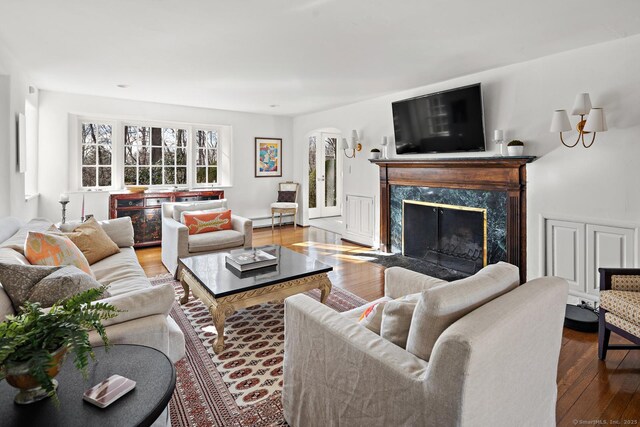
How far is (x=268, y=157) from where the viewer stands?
23.7ft

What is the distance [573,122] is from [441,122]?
4.49ft

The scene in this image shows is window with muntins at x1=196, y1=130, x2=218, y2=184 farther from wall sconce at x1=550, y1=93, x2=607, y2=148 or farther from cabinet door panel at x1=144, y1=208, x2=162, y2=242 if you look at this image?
wall sconce at x1=550, y1=93, x2=607, y2=148

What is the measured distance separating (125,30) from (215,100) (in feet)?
9.20

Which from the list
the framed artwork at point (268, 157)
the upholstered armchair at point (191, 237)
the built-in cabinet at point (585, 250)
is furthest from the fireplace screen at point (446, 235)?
the framed artwork at point (268, 157)

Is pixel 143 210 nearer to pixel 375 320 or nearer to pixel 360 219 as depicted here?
pixel 360 219

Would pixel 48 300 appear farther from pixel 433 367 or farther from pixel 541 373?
pixel 541 373

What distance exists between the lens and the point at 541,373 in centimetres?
141

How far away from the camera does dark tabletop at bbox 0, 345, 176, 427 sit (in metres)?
1.00

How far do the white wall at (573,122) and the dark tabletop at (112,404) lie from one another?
3.53 meters

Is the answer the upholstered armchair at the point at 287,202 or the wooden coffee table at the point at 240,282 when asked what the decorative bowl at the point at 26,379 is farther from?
the upholstered armchair at the point at 287,202

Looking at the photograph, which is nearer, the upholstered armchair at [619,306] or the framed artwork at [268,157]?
the upholstered armchair at [619,306]

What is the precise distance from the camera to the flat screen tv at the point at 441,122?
12.9 feet

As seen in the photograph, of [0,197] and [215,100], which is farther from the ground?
[215,100]

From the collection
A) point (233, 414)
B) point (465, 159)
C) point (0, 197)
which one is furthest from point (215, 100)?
point (233, 414)
